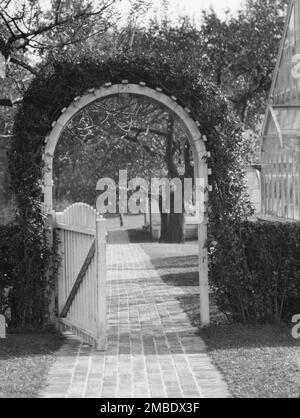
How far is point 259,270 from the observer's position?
9461 mm

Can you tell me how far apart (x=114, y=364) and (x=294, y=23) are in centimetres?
801

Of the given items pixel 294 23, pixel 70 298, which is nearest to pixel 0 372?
pixel 70 298

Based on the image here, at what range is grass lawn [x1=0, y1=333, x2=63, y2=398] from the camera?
642 cm

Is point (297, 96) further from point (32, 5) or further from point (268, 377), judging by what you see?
point (268, 377)

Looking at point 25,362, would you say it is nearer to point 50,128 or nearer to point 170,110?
point 50,128

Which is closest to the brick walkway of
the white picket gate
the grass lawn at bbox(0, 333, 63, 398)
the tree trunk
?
the grass lawn at bbox(0, 333, 63, 398)

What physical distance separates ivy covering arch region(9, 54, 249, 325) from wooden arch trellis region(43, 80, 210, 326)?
0.07 m

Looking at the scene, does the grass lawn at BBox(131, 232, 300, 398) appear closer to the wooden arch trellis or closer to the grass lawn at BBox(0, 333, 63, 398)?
the wooden arch trellis

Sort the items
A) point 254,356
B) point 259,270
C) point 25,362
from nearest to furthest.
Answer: point 25,362, point 254,356, point 259,270

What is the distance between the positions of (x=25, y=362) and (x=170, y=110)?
3839 mm

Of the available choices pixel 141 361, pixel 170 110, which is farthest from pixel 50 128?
pixel 141 361

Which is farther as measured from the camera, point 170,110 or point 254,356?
point 170,110

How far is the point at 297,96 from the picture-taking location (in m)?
12.5
